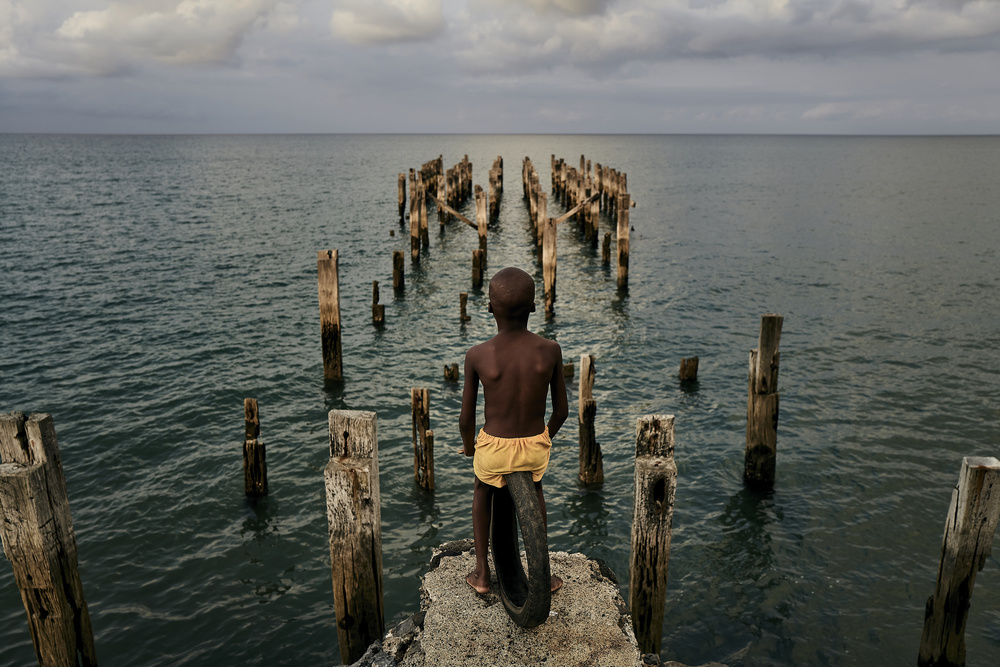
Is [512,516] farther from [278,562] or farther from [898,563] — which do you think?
[898,563]

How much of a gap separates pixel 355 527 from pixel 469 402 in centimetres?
122

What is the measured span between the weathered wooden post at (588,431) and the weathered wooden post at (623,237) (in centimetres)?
1090

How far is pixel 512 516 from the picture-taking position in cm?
413

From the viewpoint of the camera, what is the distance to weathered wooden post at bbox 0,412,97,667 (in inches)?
172

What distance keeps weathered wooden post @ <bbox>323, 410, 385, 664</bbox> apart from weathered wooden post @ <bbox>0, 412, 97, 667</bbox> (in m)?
1.78

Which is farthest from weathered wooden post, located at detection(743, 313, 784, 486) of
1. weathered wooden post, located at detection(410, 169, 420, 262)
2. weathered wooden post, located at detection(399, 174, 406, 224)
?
weathered wooden post, located at detection(399, 174, 406, 224)

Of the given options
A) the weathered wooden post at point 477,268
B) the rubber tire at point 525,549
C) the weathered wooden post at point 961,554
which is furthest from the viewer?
the weathered wooden post at point 477,268

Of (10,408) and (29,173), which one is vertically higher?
(29,173)

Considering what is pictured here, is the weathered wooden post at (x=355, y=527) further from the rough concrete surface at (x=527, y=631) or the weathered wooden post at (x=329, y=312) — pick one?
the weathered wooden post at (x=329, y=312)

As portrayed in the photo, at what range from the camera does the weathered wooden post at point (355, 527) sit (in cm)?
422

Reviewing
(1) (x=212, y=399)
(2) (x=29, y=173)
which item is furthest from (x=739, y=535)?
(2) (x=29, y=173)

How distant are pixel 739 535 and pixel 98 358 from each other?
12687 millimetres

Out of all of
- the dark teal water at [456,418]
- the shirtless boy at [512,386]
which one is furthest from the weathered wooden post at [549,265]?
the shirtless boy at [512,386]

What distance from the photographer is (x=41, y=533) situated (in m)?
4.48
